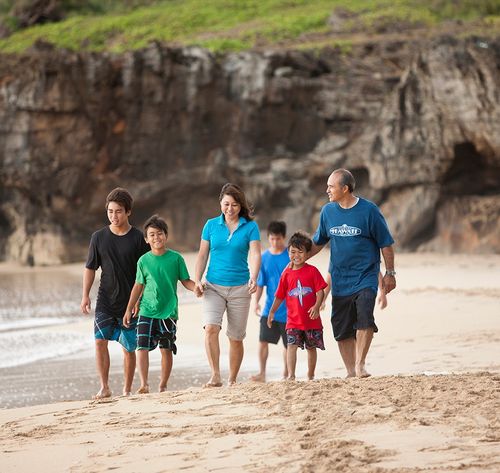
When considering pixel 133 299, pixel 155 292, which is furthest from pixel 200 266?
pixel 133 299

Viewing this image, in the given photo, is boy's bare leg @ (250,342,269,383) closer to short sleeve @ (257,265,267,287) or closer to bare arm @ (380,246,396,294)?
short sleeve @ (257,265,267,287)

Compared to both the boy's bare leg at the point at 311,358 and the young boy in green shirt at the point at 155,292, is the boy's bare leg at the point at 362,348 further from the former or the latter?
the young boy in green shirt at the point at 155,292

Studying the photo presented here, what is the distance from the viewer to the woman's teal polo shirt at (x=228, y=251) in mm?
7562

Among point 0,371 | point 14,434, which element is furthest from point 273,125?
point 14,434

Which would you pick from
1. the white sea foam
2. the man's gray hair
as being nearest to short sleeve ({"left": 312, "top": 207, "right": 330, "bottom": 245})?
the man's gray hair

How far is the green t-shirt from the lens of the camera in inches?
291

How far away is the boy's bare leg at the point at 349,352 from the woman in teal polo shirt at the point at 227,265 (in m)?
0.82

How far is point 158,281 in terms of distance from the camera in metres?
7.39

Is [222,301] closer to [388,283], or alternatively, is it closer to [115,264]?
[115,264]

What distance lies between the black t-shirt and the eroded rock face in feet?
58.8

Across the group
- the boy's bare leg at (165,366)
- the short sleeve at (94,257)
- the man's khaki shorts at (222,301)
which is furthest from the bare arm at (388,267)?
the short sleeve at (94,257)

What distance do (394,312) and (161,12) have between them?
1360 inches

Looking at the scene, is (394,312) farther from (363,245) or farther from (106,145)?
(106,145)

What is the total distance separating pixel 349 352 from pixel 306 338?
0.39 meters
